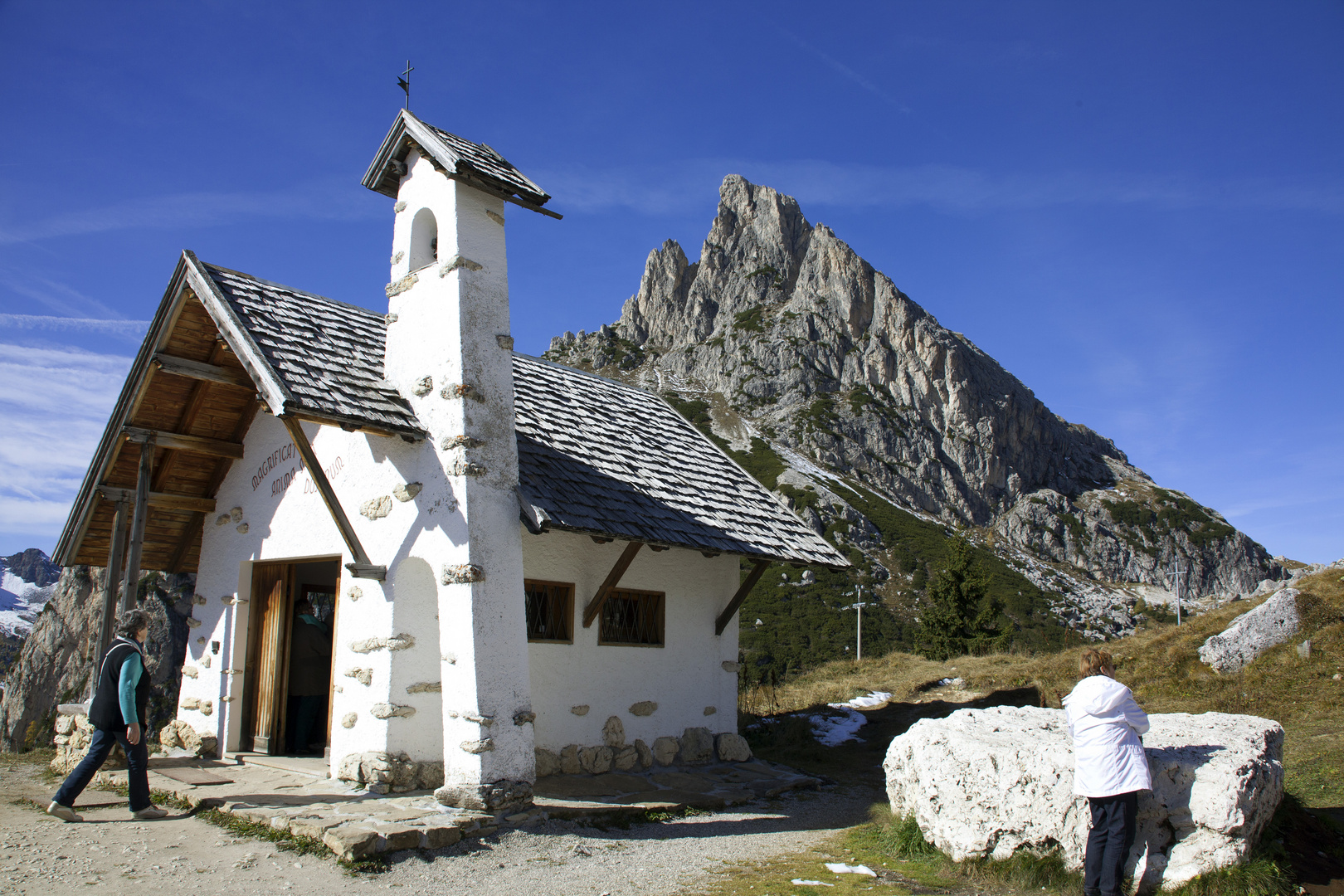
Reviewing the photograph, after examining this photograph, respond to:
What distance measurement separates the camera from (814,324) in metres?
92.6

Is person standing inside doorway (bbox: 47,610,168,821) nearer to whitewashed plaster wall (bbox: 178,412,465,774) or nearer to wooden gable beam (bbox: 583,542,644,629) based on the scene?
whitewashed plaster wall (bbox: 178,412,465,774)

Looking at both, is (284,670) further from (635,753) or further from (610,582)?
(635,753)

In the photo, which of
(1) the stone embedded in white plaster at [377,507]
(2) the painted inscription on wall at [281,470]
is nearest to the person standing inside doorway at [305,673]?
(2) the painted inscription on wall at [281,470]

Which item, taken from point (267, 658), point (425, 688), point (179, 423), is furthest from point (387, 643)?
point (179, 423)

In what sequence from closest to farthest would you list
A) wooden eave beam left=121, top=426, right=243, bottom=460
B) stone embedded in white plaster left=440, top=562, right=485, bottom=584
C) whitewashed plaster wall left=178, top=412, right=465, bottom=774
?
1. stone embedded in white plaster left=440, top=562, right=485, bottom=584
2. whitewashed plaster wall left=178, top=412, right=465, bottom=774
3. wooden eave beam left=121, top=426, right=243, bottom=460

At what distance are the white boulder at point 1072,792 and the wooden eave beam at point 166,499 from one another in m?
8.70

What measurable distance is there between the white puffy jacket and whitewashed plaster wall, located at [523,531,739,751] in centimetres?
525

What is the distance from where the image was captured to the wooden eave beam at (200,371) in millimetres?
8555

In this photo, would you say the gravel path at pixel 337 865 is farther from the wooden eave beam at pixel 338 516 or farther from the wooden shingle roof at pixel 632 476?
the wooden shingle roof at pixel 632 476

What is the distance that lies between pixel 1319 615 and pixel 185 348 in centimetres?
1705

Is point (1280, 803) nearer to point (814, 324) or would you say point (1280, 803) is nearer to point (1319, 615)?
point (1319, 615)

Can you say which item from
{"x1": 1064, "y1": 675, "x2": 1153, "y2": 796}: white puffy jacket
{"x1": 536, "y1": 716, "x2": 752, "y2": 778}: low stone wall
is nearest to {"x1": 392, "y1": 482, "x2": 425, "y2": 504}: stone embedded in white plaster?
{"x1": 536, "y1": 716, "x2": 752, "y2": 778}: low stone wall

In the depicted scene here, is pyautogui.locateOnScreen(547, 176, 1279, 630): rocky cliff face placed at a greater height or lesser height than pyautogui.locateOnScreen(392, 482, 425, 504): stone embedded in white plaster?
greater

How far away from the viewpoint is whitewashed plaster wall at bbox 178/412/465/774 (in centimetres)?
757
